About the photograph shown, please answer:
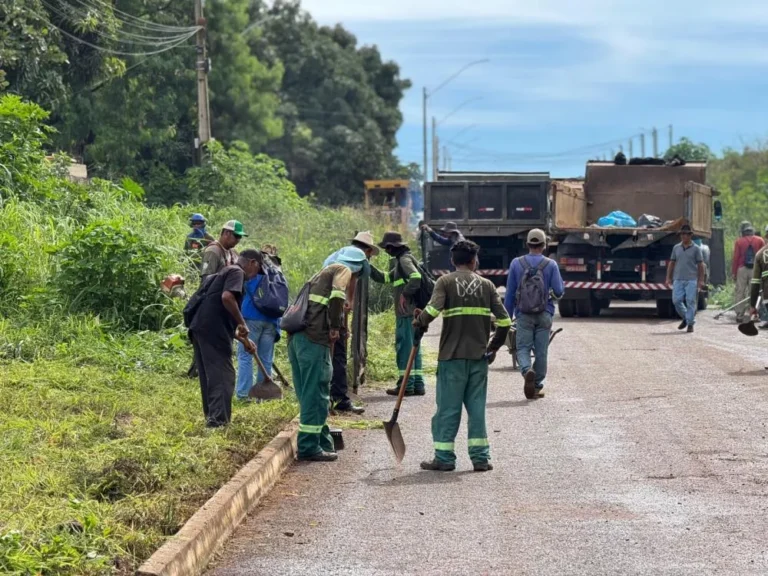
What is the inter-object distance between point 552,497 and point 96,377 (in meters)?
6.05

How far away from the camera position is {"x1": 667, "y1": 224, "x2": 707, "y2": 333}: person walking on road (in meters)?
21.6

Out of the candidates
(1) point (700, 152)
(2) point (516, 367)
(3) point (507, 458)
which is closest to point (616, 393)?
(2) point (516, 367)

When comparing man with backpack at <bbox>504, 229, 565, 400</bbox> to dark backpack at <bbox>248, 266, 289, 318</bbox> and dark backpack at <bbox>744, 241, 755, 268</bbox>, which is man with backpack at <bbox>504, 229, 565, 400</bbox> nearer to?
dark backpack at <bbox>248, 266, 289, 318</bbox>

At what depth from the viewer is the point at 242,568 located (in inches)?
271

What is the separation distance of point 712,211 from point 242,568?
76.1 feet

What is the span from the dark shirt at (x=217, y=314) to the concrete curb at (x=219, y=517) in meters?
0.97

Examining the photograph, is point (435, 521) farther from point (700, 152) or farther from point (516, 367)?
point (700, 152)

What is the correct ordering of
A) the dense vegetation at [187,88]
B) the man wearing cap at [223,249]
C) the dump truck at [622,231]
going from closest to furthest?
the man wearing cap at [223,249] < the dump truck at [622,231] < the dense vegetation at [187,88]

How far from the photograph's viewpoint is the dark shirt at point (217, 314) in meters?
10.5

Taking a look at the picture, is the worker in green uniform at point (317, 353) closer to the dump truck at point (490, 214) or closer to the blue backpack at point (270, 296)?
the blue backpack at point (270, 296)

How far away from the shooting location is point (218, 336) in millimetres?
10539

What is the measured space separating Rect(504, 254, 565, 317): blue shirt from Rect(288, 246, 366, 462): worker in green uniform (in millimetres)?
3925

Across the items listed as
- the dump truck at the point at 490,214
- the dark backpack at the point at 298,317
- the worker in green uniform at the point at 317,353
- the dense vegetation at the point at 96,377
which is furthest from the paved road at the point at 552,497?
the dump truck at the point at 490,214

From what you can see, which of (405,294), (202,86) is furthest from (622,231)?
(405,294)
